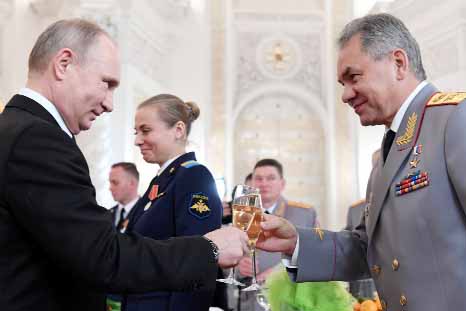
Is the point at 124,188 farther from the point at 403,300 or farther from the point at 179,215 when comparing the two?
the point at 403,300

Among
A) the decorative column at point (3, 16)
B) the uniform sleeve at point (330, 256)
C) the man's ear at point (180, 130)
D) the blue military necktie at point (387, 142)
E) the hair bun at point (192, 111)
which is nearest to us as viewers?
the blue military necktie at point (387, 142)

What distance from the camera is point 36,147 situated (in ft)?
3.83

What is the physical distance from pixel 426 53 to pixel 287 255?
6.97 metres

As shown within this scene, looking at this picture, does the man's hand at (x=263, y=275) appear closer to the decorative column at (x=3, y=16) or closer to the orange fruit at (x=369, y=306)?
the orange fruit at (x=369, y=306)

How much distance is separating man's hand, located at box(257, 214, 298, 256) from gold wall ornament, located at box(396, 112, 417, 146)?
453mm

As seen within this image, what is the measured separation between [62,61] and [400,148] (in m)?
0.89

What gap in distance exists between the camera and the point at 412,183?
1439 mm

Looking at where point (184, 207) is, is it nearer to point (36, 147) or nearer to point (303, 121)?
point (36, 147)

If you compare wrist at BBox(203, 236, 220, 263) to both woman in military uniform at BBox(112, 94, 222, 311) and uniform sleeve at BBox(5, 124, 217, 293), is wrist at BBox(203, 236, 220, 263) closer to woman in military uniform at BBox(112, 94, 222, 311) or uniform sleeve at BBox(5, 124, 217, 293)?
uniform sleeve at BBox(5, 124, 217, 293)

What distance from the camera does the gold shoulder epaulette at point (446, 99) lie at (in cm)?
139

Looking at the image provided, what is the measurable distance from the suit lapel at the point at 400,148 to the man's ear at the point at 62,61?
0.87 m

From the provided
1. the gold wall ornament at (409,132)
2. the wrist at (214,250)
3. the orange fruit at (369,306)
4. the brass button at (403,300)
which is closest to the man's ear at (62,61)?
the wrist at (214,250)

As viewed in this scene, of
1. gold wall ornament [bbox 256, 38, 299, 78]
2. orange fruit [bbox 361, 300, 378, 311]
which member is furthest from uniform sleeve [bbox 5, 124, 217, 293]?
gold wall ornament [bbox 256, 38, 299, 78]

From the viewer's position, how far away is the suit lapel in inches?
59.1
